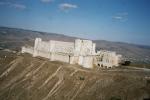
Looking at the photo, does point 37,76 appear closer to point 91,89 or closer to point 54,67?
point 54,67

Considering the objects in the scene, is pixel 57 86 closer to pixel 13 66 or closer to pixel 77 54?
pixel 77 54

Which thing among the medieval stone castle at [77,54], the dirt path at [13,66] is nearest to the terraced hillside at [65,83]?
the dirt path at [13,66]

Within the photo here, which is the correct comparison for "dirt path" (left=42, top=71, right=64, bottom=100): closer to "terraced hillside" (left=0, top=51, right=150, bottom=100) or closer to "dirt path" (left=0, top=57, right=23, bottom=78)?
"terraced hillside" (left=0, top=51, right=150, bottom=100)

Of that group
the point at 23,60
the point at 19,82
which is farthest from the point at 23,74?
the point at 23,60

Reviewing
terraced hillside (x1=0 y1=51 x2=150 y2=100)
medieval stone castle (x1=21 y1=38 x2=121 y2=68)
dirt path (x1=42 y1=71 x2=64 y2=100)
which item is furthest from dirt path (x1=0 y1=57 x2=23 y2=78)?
dirt path (x1=42 y1=71 x2=64 y2=100)

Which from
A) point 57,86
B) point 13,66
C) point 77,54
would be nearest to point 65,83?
point 57,86

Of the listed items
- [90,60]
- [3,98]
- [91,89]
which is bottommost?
[3,98]
